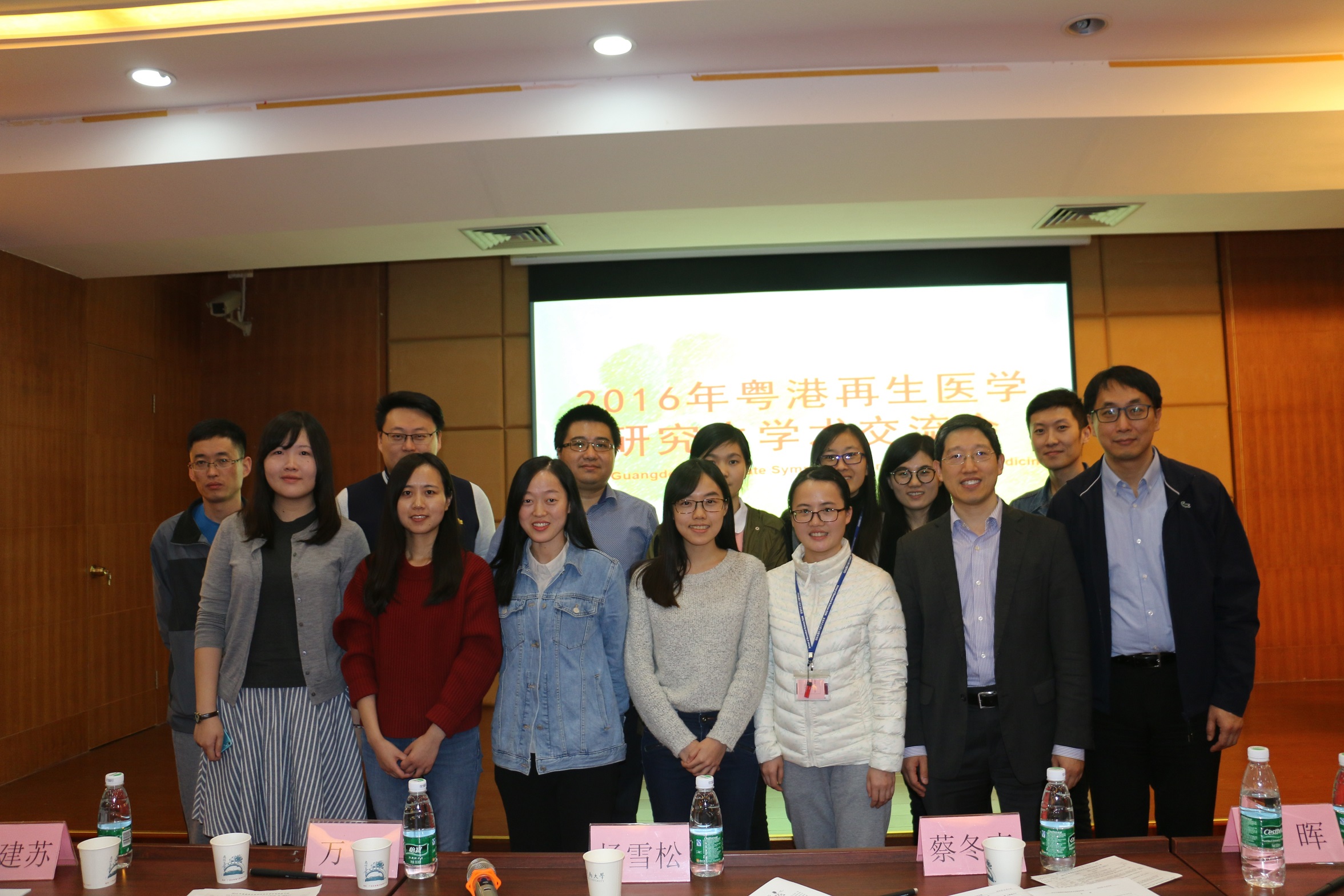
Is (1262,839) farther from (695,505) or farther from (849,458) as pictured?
(849,458)

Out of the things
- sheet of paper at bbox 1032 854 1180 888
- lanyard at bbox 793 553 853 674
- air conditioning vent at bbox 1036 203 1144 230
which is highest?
air conditioning vent at bbox 1036 203 1144 230

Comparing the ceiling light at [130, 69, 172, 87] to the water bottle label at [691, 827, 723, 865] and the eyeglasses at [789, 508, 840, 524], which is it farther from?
the water bottle label at [691, 827, 723, 865]

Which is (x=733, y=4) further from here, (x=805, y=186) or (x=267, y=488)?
(x=267, y=488)

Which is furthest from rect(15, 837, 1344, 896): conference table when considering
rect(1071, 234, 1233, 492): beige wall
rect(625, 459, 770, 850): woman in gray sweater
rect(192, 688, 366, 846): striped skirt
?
rect(1071, 234, 1233, 492): beige wall

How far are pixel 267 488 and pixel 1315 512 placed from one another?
21.4ft

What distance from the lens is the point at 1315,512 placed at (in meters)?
6.12

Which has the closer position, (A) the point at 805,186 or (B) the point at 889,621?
(B) the point at 889,621

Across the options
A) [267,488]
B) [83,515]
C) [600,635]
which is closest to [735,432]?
[600,635]

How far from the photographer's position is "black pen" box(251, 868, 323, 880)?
5.67ft

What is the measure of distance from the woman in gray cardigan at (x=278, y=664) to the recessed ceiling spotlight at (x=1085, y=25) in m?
3.01

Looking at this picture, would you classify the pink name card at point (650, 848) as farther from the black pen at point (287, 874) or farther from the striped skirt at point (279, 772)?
the striped skirt at point (279, 772)

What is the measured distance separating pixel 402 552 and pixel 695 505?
78cm

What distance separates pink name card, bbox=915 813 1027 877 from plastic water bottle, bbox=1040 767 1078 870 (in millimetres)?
48

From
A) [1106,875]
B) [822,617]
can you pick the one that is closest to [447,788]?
[822,617]
